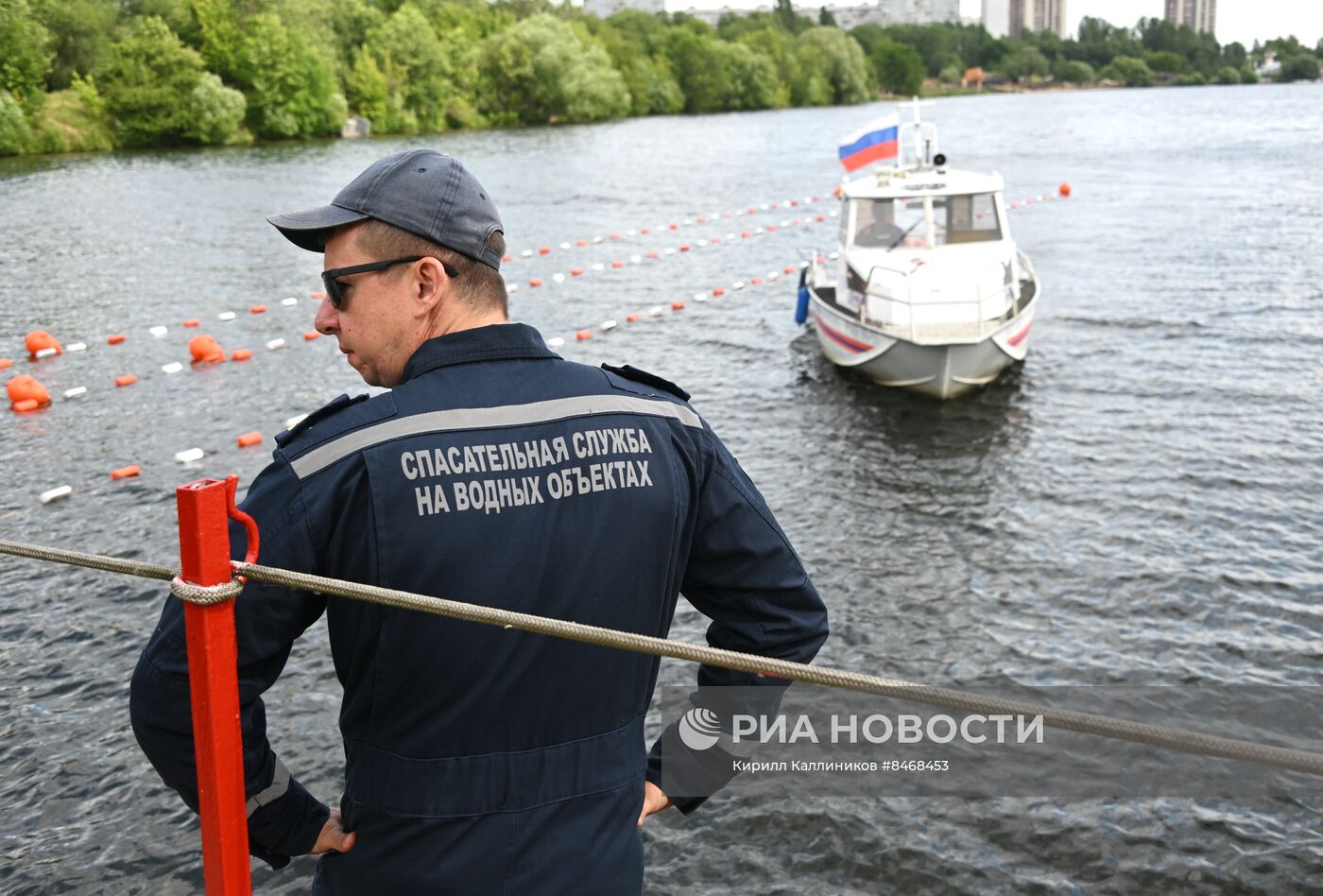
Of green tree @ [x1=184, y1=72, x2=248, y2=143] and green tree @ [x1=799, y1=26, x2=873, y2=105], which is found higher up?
green tree @ [x1=799, y1=26, x2=873, y2=105]

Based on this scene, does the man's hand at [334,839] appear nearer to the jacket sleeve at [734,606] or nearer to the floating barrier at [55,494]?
the jacket sleeve at [734,606]

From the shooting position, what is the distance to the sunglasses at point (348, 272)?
2.47 m

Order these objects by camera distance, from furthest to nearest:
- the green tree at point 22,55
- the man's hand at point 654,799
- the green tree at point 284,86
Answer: the green tree at point 284,86 < the green tree at point 22,55 < the man's hand at point 654,799

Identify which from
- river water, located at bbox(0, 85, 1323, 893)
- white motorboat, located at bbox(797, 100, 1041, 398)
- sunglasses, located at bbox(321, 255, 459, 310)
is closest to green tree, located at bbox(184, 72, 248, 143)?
river water, located at bbox(0, 85, 1323, 893)

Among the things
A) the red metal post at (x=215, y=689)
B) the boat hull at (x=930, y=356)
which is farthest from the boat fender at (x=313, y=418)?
the boat hull at (x=930, y=356)

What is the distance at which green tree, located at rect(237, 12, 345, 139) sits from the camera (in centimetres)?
6831

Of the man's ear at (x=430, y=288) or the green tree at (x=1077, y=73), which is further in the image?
the green tree at (x=1077, y=73)

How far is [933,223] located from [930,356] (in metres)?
2.67

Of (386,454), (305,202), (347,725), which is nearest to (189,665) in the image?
(347,725)

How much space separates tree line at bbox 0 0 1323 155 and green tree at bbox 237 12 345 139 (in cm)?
10

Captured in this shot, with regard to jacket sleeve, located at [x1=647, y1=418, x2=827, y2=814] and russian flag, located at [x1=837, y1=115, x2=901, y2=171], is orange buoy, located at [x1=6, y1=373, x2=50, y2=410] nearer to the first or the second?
russian flag, located at [x1=837, y1=115, x2=901, y2=171]

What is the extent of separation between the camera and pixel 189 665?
7.76ft

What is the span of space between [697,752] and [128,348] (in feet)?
61.5

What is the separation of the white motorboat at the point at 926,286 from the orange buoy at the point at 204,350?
9.11m
